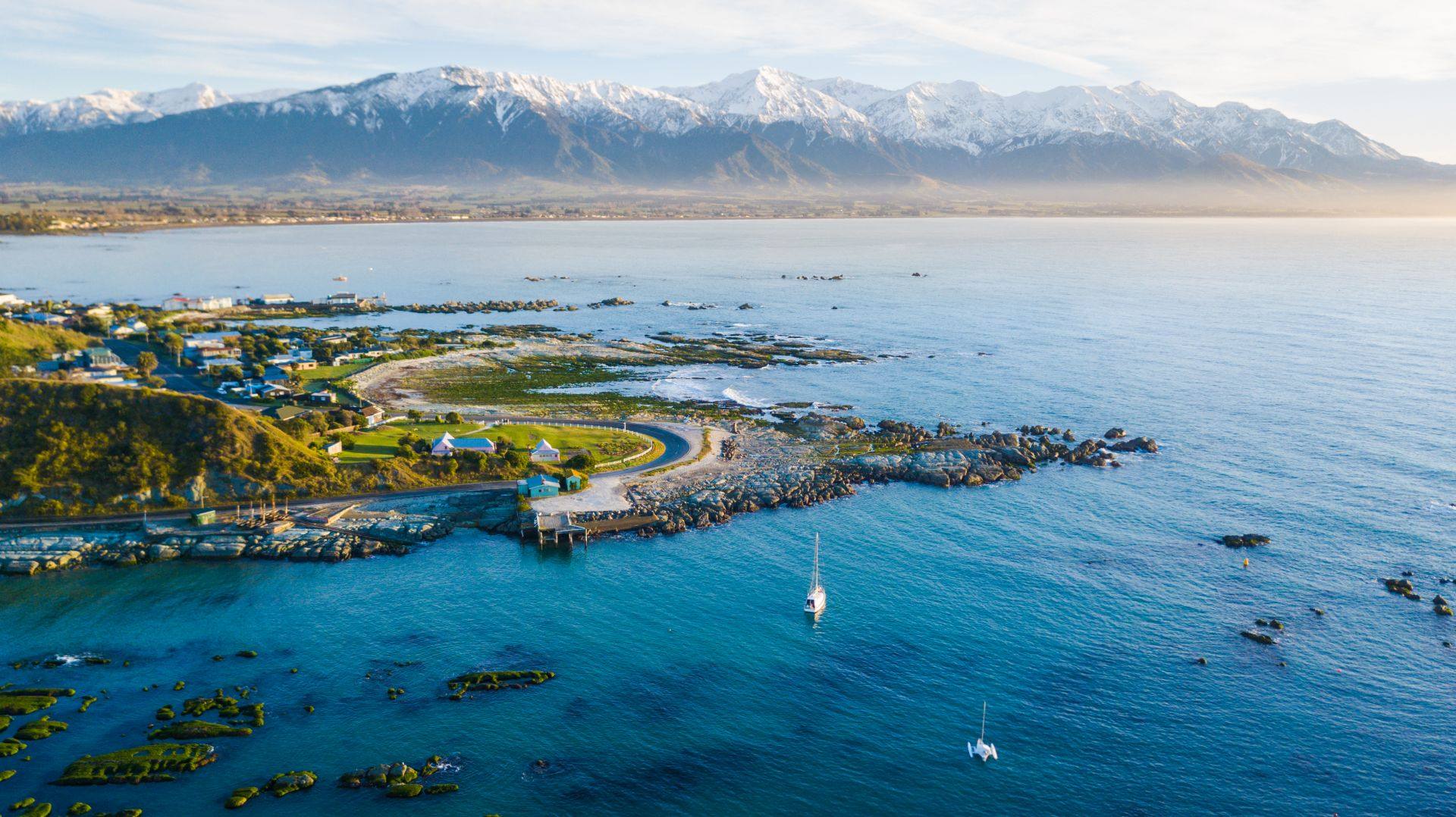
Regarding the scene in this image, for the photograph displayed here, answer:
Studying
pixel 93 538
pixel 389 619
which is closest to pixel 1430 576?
pixel 389 619

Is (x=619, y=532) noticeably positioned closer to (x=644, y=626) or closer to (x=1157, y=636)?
(x=644, y=626)

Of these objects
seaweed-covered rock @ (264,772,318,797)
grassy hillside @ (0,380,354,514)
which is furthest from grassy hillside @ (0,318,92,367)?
seaweed-covered rock @ (264,772,318,797)

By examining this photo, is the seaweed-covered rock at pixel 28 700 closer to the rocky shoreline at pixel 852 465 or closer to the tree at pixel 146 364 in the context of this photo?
the rocky shoreline at pixel 852 465

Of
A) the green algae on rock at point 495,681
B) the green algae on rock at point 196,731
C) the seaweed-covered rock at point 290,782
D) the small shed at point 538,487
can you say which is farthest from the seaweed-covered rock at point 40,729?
the small shed at point 538,487

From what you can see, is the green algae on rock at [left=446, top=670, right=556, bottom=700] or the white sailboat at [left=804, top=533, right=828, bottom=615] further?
the white sailboat at [left=804, top=533, right=828, bottom=615]

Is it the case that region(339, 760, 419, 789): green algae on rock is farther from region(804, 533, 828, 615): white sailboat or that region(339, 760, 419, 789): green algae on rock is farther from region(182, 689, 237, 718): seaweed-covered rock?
region(804, 533, 828, 615): white sailboat

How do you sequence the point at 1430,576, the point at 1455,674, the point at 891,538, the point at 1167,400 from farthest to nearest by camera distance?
the point at 1167,400 → the point at 891,538 → the point at 1430,576 → the point at 1455,674

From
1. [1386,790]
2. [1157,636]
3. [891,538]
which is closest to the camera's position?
[1386,790]
